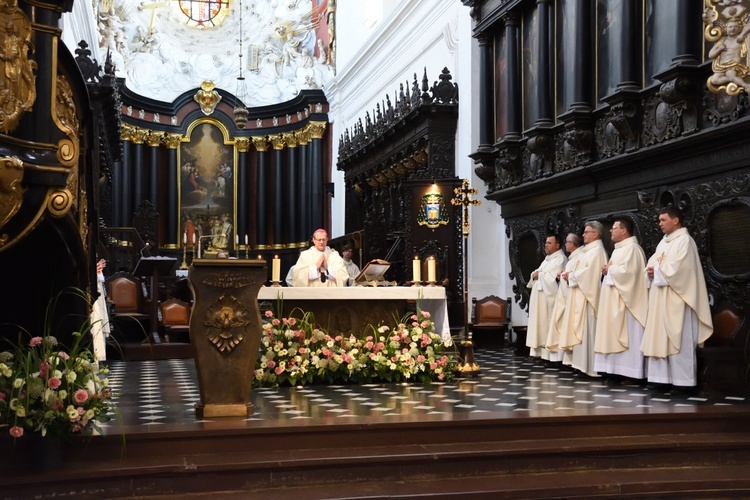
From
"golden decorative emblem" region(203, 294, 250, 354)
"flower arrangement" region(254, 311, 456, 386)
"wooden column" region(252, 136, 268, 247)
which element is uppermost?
"wooden column" region(252, 136, 268, 247)

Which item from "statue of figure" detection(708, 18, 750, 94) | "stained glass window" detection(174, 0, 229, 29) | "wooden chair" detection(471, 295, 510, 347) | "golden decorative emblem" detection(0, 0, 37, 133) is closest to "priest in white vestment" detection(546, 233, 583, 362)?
"wooden chair" detection(471, 295, 510, 347)

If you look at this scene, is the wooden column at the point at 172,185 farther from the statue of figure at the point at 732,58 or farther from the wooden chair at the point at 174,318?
the statue of figure at the point at 732,58

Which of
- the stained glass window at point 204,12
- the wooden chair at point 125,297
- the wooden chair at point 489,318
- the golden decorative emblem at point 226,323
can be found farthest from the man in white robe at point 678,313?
the stained glass window at point 204,12

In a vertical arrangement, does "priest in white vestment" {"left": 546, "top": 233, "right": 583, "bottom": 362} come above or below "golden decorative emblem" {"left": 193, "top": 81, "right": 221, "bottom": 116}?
below

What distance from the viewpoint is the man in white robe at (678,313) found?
8648 mm

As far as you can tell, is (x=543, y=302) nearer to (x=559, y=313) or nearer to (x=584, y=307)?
(x=559, y=313)

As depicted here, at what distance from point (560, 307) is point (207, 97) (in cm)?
1878

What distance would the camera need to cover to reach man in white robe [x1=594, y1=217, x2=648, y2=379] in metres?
9.52

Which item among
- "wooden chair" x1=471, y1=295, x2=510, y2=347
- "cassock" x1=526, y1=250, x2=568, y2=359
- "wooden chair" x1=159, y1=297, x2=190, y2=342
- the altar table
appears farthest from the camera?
"wooden chair" x1=471, y1=295, x2=510, y2=347

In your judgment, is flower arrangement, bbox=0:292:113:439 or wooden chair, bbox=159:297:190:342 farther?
wooden chair, bbox=159:297:190:342

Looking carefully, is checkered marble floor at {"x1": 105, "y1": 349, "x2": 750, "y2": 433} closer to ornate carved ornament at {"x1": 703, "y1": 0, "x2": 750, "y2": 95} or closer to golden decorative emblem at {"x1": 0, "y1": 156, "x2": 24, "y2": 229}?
golden decorative emblem at {"x1": 0, "y1": 156, "x2": 24, "y2": 229}

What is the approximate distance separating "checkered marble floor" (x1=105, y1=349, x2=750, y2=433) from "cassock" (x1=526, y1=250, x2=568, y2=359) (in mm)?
1132

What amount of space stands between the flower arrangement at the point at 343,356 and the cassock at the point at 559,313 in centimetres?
168

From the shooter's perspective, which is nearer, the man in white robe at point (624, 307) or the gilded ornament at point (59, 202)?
the gilded ornament at point (59, 202)
